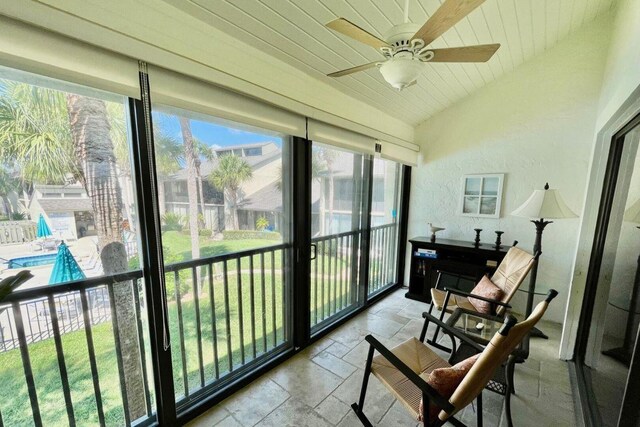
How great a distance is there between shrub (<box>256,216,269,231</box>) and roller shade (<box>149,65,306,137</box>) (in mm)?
698

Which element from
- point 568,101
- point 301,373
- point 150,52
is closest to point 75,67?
point 150,52

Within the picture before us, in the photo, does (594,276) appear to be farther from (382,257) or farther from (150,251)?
(150,251)

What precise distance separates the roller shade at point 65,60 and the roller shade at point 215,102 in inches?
4.5

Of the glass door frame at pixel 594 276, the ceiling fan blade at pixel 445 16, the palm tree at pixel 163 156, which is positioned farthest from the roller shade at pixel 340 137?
the glass door frame at pixel 594 276

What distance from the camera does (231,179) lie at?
5.90 ft

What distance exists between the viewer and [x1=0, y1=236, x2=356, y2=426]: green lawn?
3.79 feet

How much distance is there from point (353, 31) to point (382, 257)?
3018 mm

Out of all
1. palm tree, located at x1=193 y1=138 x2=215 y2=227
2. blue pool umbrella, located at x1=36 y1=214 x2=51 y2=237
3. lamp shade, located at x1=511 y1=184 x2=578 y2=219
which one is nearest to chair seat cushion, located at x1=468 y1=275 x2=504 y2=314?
lamp shade, located at x1=511 y1=184 x2=578 y2=219

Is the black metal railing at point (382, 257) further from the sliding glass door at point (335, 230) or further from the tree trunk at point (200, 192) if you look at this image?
the tree trunk at point (200, 192)

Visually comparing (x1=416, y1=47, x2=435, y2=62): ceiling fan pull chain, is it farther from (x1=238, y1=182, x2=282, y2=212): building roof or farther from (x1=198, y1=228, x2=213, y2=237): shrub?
(x1=198, y1=228, x2=213, y2=237): shrub

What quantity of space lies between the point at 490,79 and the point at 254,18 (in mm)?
2879

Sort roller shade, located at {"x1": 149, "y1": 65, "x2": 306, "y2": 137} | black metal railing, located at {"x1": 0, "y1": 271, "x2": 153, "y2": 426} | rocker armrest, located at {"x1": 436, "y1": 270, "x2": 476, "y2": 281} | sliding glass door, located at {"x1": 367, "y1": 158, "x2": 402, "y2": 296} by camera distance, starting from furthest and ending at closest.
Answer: sliding glass door, located at {"x1": 367, "y1": 158, "x2": 402, "y2": 296}, rocker armrest, located at {"x1": 436, "y1": 270, "x2": 476, "y2": 281}, roller shade, located at {"x1": 149, "y1": 65, "x2": 306, "y2": 137}, black metal railing, located at {"x1": 0, "y1": 271, "x2": 153, "y2": 426}

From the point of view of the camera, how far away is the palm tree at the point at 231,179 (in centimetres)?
173

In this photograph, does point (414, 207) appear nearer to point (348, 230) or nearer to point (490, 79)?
point (348, 230)
